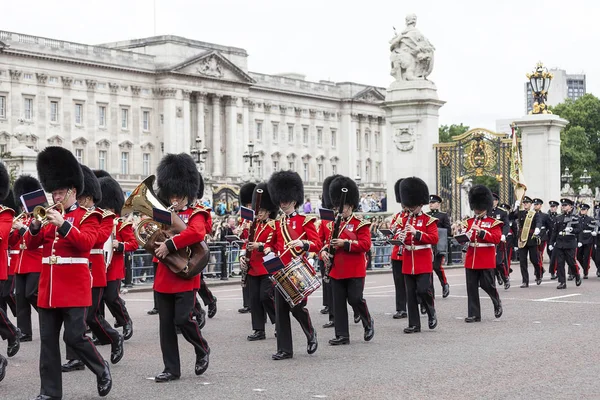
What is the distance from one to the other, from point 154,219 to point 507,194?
59.3 ft

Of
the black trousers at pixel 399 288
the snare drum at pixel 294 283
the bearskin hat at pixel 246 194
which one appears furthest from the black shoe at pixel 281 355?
the bearskin hat at pixel 246 194

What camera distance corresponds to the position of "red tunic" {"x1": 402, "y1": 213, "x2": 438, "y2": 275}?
41.1 ft

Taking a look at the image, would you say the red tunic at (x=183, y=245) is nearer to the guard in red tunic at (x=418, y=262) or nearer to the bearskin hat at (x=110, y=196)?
the bearskin hat at (x=110, y=196)

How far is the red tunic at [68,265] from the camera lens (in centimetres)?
834

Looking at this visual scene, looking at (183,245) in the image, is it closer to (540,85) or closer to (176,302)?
(176,302)

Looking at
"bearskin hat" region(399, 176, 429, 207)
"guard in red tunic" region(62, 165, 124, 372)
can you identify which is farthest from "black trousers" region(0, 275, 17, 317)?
"bearskin hat" region(399, 176, 429, 207)

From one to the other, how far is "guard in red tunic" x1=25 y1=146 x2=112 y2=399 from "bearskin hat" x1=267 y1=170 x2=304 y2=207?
3015mm

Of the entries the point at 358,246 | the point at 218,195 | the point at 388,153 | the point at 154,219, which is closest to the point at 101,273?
the point at 154,219

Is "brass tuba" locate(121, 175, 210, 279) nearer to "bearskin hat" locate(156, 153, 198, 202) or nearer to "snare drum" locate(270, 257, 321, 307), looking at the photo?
"bearskin hat" locate(156, 153, 198, 202)

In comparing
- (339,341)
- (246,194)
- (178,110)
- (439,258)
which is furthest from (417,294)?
(178,110)

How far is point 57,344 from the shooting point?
8.29 meters

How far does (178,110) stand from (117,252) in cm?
6625

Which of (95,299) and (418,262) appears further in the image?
(418,262)

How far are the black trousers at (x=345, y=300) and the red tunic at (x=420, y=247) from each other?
114cm
